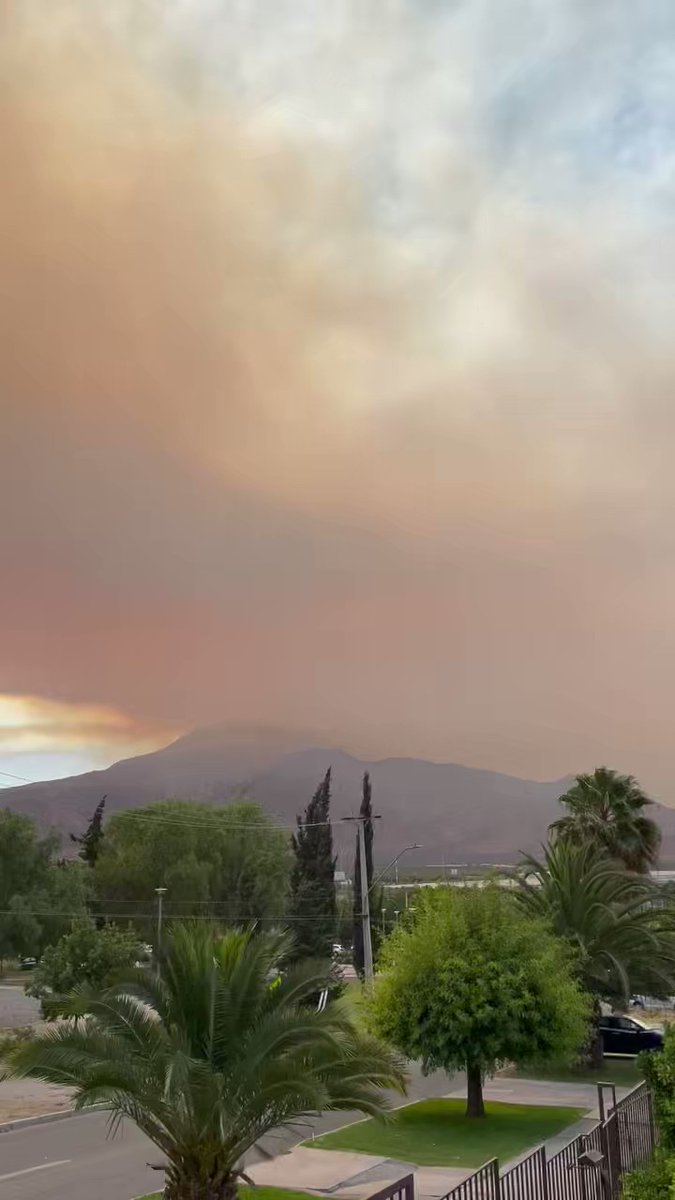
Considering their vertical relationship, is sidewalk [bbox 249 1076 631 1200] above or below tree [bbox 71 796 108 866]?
below

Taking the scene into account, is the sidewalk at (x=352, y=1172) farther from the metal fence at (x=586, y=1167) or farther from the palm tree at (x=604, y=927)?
the palm tree at (x=604, y=927)

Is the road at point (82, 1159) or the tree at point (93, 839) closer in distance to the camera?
the road at point (82, 1159)

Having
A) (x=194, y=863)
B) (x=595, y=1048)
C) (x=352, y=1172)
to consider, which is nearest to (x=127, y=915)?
(x=194, y=863)

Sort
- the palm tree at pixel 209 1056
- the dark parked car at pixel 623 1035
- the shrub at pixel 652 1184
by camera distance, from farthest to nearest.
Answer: the dark parked car at pixel 623 1035
the palm tree at pixel 209 1056
the shrub at pixel 652 1184

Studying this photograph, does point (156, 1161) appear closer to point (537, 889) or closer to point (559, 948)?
point (559, 948)

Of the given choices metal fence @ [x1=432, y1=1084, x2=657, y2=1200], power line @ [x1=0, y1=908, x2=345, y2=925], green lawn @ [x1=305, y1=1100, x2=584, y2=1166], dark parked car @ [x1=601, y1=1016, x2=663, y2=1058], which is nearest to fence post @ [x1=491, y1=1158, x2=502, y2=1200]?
metal fence @ [x1=432, y1=1084, x2=657, y2=1200]

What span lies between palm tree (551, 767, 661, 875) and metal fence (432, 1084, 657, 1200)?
90.2ft

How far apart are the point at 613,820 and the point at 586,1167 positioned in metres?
33.2

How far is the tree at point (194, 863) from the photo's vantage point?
273 feet

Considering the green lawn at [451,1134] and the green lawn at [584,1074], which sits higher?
Answer: the green lawn at [584,1074]

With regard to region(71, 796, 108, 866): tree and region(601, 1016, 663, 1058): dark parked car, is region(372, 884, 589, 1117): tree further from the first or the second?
region(71, 796, 108, 866): tree

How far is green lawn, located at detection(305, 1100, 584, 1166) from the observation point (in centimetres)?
1969

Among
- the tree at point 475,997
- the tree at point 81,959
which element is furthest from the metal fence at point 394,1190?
the tree at point 81,959

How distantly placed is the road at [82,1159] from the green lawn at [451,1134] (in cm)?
111
